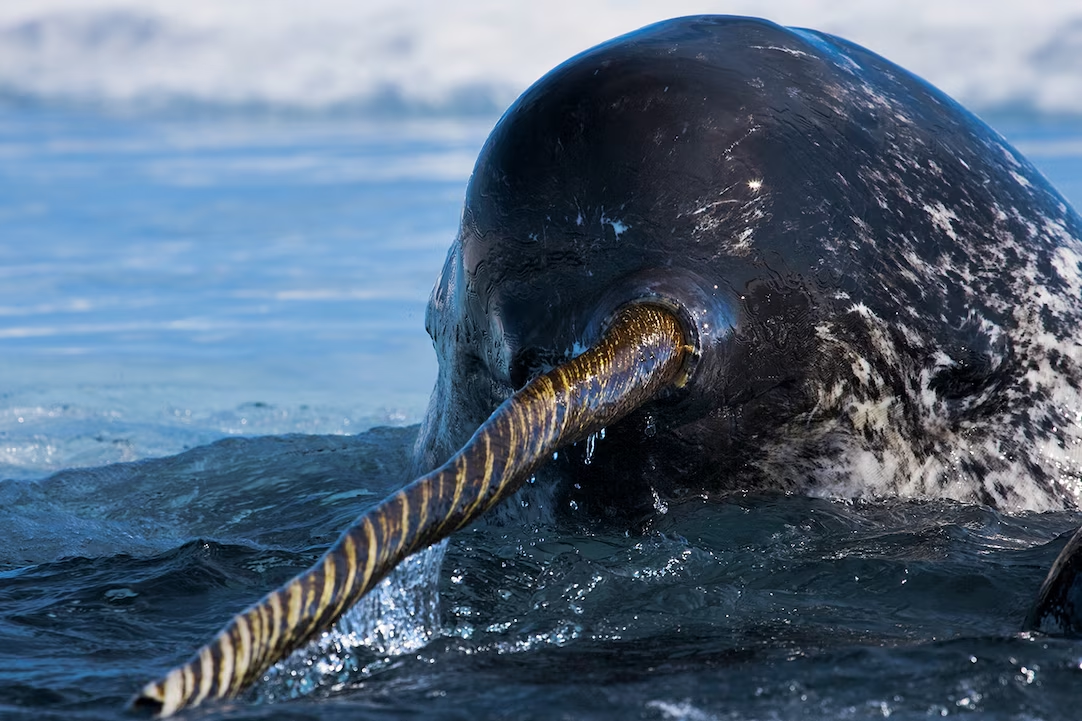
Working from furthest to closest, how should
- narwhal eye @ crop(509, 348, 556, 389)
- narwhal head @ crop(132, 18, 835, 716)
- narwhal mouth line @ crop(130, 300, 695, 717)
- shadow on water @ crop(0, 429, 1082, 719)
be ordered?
narwhal eye @ crop(509, 348, 556, 389) < narwhal head @ crop(132, 18, 835, 716) < shadow on water @ crop(0, 429, 1082, 719) < narwhal mouth line @ crop(130, 300, 695, 717)

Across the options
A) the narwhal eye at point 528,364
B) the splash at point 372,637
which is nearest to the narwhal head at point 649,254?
the narwhal eye at point 528,364

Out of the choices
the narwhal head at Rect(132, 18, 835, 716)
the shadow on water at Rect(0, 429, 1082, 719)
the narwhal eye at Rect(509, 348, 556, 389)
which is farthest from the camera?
the narwhal eye at Rect(509, 348, 556, 389)

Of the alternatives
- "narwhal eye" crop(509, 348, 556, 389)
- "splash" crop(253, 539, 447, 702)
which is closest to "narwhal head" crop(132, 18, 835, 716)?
"narwhal eye" crop(509, 348, 556, 389)

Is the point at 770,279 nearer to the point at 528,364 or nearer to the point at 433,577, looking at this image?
the point at 528,364

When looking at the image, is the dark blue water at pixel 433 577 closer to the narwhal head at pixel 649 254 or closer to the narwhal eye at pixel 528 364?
the narwhal head at pixel 649 254

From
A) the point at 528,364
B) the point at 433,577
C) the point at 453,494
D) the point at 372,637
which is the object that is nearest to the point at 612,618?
the point at 433,577

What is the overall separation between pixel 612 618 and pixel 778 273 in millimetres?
1094

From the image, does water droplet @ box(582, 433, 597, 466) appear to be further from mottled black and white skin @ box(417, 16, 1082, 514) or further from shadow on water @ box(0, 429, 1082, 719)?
shadow on water @ box(0, 429, 1082, 719)

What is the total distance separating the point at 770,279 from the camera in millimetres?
4625

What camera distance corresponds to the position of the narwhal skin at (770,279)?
462 centimetres

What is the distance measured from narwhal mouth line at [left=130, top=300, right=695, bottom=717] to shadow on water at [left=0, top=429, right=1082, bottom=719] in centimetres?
15

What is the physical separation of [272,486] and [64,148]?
18.8 meters

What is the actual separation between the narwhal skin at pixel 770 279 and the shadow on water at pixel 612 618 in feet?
0.53

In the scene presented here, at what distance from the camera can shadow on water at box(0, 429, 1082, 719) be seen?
3500 millimetres
